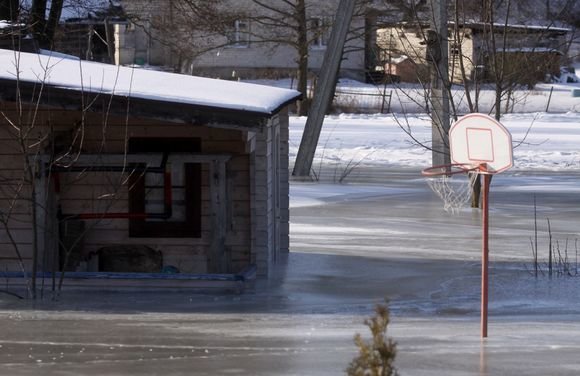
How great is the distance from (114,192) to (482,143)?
4.74m

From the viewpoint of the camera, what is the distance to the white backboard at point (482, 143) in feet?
29.6

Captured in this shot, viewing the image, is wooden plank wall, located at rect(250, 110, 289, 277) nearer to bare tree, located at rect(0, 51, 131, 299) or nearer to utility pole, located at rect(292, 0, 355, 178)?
bare tree, located at rect(0, 51, 131, 299)

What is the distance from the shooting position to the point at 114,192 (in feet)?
40.9

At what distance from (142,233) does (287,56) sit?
53.1 meters

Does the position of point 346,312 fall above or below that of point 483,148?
below

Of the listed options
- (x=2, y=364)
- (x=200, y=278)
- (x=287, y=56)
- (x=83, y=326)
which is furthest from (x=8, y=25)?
(x=287, y=56)

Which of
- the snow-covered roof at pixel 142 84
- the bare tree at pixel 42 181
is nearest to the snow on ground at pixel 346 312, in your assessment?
the bare tree at pixel 42 181

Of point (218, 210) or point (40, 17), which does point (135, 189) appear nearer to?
point (218, 210)

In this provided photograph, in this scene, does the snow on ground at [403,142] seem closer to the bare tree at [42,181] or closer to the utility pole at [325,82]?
the utility pole at [325,82]

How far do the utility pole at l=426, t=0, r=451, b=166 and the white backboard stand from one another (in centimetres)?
986

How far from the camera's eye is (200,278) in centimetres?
1132

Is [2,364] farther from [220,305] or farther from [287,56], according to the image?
[287,56]

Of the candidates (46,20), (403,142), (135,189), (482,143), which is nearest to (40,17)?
(46,20)

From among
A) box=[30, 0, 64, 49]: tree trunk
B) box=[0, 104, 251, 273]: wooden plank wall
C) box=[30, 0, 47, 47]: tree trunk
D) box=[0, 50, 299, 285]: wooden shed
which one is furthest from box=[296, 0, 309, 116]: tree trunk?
box=[0, 104, 251, 273]: wooden plank wall
